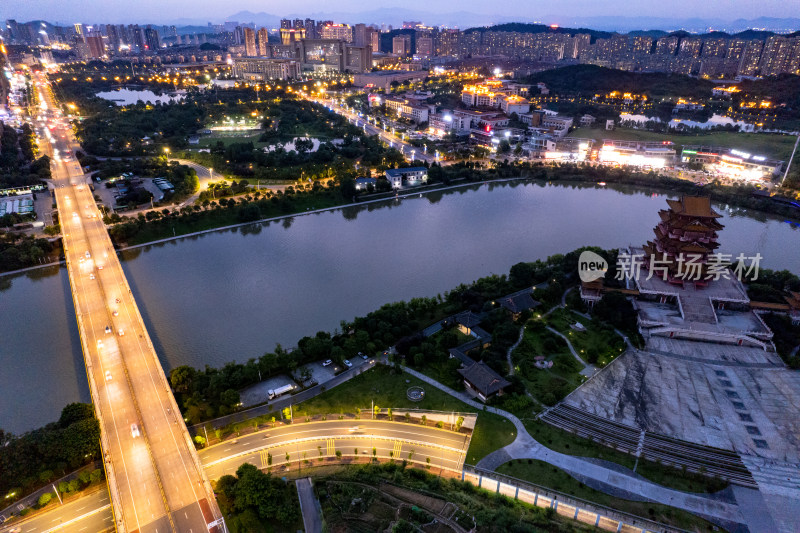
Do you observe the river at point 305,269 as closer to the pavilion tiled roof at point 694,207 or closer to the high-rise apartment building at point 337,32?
the pavilion tiled roof at point 694,207

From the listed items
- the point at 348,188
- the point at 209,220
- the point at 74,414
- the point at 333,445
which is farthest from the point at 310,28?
the point at 333,445

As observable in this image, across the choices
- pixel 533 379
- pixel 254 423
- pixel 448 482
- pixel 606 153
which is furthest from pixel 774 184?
pixel 254 423

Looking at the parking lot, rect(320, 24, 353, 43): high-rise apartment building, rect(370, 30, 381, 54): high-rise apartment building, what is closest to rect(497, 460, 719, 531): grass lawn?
the parking lot

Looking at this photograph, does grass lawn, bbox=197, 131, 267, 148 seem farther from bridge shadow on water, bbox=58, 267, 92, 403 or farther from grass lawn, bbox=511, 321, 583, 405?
grass lawn, bbox=511, 321, 583, 405

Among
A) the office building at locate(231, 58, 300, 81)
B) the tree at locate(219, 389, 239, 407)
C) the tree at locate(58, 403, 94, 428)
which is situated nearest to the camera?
the tree at locate(58, 403, 94, 428)

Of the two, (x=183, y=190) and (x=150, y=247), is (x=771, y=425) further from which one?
(x=183, y=190)

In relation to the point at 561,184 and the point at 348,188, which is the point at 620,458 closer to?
the point at 348,188
